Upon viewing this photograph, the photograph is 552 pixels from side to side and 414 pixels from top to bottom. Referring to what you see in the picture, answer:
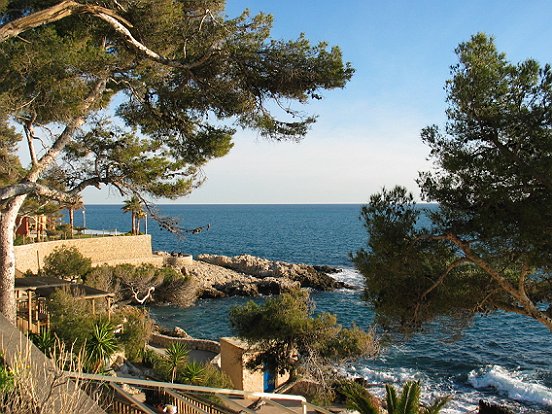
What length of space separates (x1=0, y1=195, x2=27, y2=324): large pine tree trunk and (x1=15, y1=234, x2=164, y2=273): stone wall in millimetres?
17049

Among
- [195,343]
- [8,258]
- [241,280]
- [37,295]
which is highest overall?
[8,258]

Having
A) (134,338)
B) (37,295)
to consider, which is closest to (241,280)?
(134,338)

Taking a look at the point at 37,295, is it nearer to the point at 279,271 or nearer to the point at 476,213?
the point at 476,213

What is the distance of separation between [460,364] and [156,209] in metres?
15.7

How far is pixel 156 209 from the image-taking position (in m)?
10.4

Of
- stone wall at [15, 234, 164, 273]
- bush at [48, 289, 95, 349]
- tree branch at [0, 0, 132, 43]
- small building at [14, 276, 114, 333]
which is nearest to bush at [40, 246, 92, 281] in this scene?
stone wall at [15, 234, 164, 273]

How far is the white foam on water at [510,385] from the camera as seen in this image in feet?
56.2

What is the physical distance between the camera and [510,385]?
18203 millimetres

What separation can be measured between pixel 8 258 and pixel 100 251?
22.6 m

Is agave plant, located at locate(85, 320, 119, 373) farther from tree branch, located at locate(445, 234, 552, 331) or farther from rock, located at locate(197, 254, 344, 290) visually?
rock, located at locate(197, 254, 344, 290)

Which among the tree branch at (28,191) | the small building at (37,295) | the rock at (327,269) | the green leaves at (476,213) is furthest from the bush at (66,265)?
the rock at (327,269)

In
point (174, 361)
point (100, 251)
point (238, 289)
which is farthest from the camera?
point (238, 289)

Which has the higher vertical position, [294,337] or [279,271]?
[294,337]

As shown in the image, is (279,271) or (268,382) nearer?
(268,382)
